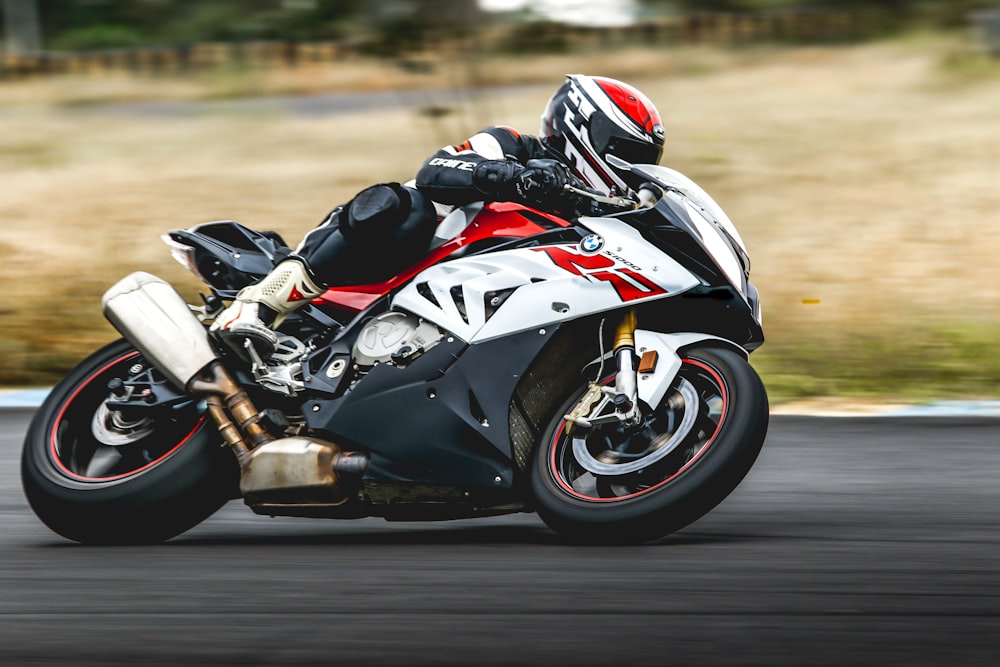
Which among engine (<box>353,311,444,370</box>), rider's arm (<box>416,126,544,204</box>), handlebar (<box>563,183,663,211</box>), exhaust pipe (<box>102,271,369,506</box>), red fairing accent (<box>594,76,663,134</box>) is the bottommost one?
exhaust pipe (<box>102,271,369,506</box>)

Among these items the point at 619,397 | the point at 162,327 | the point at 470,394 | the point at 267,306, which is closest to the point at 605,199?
the point at 619,397

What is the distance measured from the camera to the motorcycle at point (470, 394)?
451 cm

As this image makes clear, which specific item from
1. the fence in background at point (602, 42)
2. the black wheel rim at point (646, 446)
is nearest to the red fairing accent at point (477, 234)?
the black wheel rim at point (646, 446)

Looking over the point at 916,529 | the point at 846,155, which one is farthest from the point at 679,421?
the point at 846,155

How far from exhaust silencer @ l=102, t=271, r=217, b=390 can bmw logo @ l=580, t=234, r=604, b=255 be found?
1255 millimetres

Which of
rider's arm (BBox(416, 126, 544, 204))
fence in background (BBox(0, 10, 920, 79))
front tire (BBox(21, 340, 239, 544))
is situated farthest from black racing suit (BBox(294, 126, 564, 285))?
fence in background (BBox(0, 10, 920, 79))

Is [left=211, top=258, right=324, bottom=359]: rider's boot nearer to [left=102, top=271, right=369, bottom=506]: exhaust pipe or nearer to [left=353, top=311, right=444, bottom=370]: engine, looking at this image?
[left=102, top=271, right=369, bottom=506]: exhaust pipe

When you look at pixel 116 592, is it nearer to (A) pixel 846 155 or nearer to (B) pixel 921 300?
(B) pixel 921 300

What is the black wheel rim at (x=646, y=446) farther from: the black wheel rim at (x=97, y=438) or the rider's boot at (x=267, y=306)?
the black wheel rim at (x=97, y=438)

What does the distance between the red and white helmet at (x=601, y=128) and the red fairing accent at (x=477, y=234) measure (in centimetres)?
21

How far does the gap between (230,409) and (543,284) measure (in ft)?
3.56

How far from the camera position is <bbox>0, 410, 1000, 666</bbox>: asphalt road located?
372cm

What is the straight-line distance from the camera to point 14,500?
568 centimetres

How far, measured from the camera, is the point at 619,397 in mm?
4449
